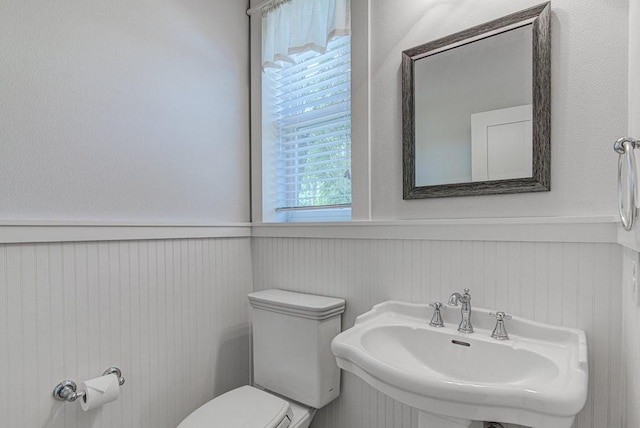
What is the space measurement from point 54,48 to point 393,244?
4.71 feet

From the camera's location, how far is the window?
1.66 meters

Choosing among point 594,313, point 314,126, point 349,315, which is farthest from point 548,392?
point 314,126

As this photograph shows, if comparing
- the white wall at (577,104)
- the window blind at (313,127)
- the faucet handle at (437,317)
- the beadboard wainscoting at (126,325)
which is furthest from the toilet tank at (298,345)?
the white wall at (577,104)

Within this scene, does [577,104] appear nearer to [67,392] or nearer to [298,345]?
[298,345]

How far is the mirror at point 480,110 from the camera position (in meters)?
1.09

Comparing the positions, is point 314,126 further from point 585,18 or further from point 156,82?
point 585,18

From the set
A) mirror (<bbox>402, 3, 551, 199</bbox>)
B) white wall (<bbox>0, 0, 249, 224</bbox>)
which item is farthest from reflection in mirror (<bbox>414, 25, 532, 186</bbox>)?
white wall (<bbox>0, 0, 249, 224</bbox>)

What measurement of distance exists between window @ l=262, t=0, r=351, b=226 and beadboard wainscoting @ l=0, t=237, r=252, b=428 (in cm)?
40

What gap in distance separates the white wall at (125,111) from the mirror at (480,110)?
95cm

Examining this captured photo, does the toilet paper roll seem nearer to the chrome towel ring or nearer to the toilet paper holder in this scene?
the toilet paper holder

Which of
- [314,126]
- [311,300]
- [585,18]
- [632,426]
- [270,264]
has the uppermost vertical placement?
[585,18]

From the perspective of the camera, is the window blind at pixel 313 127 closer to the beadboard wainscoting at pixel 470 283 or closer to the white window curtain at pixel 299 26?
the white window curtain at pixel 299 26

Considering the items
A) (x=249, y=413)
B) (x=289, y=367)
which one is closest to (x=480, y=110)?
(x=289, y=367)

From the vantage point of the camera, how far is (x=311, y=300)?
4.96 ft
